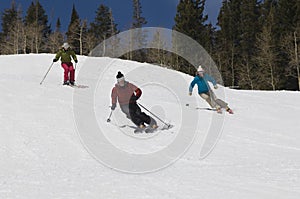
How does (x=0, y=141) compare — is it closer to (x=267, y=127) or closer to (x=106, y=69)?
(x=267, y=127)

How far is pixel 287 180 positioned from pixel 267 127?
13.7 ft

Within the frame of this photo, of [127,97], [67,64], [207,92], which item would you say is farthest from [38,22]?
[127,97]

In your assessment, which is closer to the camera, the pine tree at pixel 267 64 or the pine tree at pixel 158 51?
the pine tree at pixel 267 64

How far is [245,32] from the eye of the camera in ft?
137

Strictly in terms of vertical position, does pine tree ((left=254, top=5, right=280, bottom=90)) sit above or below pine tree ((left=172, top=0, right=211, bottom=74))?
below

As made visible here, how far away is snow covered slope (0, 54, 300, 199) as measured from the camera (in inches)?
155

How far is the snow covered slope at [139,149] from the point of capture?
3.95 metres

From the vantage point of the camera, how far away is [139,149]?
19.5 ft

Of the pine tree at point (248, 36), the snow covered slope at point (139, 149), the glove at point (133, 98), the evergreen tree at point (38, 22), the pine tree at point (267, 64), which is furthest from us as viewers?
the evergreen tree at point (38, 22)

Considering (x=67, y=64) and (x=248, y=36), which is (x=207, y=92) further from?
(x=248, y=36)

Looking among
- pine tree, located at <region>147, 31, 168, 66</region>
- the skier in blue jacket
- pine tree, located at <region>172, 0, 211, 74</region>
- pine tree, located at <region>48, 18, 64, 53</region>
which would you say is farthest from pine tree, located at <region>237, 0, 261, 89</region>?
the skier in blue jacket

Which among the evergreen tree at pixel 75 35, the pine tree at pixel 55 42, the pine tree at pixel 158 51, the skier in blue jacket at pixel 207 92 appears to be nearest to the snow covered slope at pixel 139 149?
the skier in blue jacket at pixel 207 92

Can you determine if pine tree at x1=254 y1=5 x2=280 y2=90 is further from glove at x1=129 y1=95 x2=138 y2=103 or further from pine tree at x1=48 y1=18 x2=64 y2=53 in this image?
glove at x1=129 y1=95 x2=138 y2=103

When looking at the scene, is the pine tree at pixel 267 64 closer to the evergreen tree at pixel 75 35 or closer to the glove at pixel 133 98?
the evergreen tree at pixel 75 35
